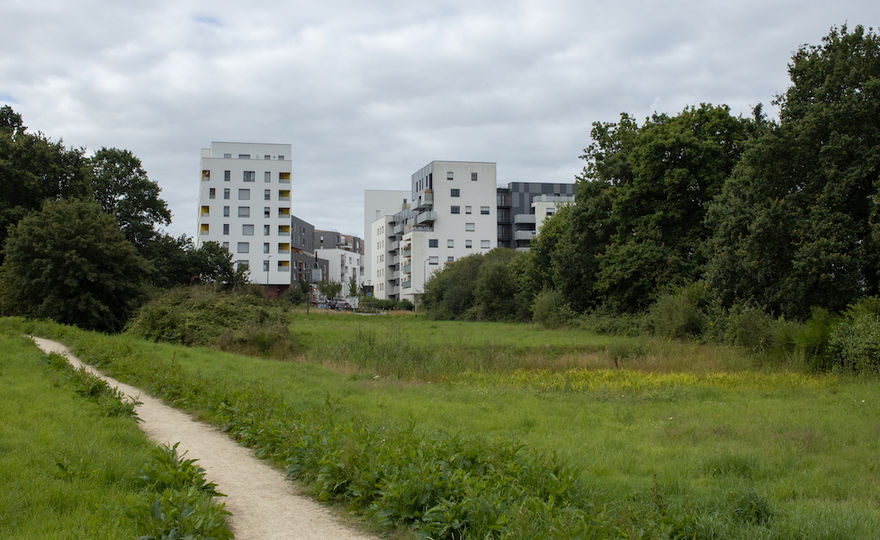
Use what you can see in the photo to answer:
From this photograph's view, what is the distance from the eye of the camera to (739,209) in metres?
29.2

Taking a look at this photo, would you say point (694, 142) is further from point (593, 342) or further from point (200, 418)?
point (200, 418)

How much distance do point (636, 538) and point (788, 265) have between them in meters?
25.2

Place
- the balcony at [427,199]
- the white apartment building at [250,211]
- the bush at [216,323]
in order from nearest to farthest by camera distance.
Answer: the bush at [216,323]
the white apartment building at [250,211]
the balcony at [427,199]

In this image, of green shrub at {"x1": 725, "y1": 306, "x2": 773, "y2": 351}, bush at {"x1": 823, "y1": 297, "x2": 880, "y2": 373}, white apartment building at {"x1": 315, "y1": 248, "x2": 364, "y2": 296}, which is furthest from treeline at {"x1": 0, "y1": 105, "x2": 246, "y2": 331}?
Result: white apartment building at {"x1": 315, "y1": 248, "x2": 364, "y2": 296}

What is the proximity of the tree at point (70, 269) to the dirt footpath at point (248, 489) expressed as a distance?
26897 mm

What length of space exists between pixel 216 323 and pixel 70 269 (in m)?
8.84

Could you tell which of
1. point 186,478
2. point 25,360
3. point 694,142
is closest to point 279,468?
point 186,478

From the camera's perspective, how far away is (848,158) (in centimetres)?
2539

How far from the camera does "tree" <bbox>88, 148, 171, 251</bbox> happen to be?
63562 millimetres

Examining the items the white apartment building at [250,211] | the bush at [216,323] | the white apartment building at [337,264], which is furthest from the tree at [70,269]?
the white apartment building at [337,264]

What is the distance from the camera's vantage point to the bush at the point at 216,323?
31.2 m

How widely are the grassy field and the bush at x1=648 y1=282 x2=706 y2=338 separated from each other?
322 inches

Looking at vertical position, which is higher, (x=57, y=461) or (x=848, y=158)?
(x=848, y=158)

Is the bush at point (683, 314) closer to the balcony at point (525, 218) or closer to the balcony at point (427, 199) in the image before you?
the balcony at point (427, 199)
